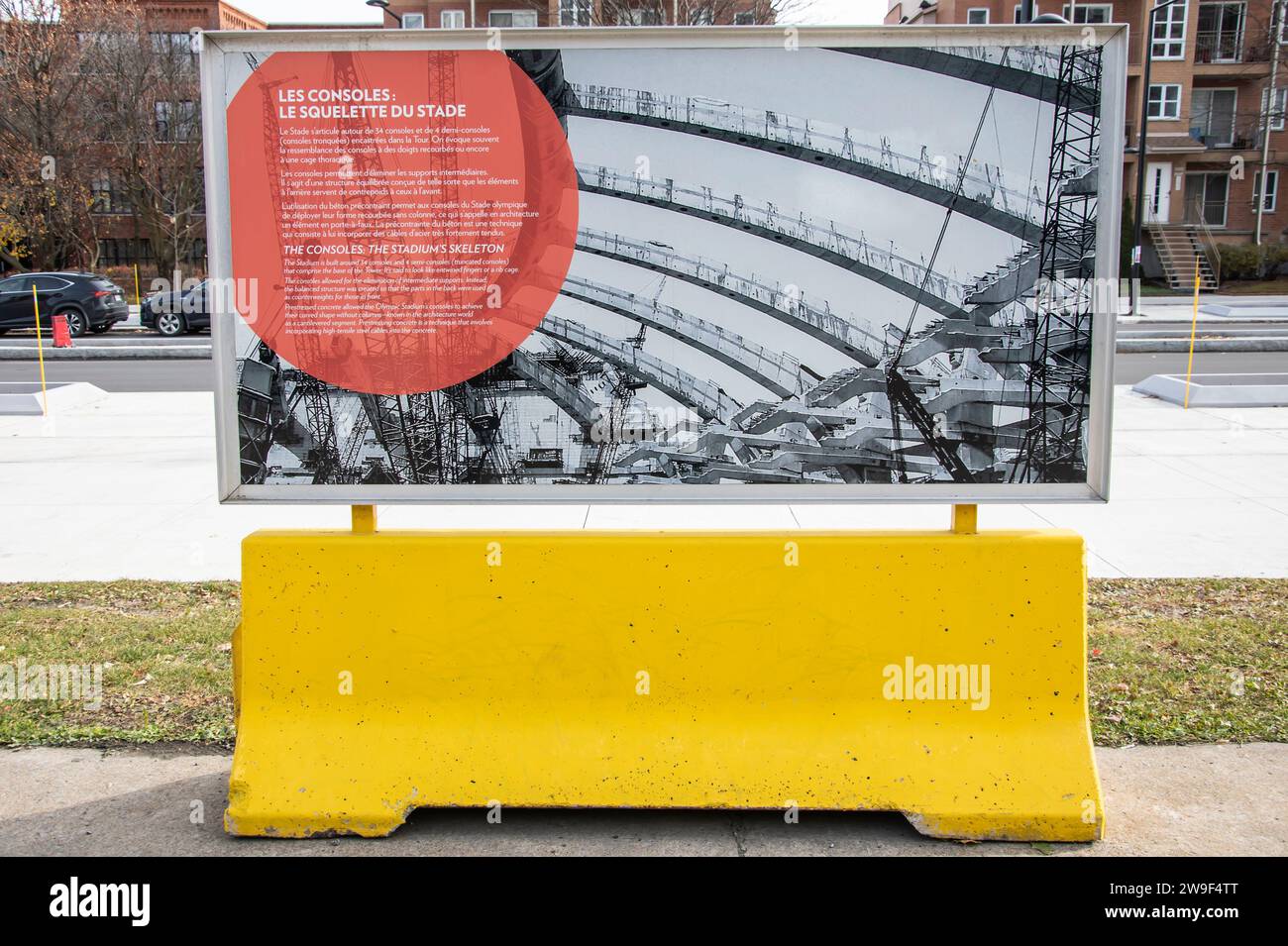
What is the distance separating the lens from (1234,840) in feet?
12.3

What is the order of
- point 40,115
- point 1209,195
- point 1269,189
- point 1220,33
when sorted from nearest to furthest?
point 40,115, point 1220,33, point 1269,189, point 1209,195

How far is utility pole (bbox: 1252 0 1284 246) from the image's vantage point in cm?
4312

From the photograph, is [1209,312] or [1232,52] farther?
[1232,52]

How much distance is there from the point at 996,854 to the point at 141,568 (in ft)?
18.7

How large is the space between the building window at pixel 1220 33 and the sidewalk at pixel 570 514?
41.7m

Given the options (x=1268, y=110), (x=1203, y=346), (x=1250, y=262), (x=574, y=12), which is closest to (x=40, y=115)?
(x=574, y=12)

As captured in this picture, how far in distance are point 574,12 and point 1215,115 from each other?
95.1 ft

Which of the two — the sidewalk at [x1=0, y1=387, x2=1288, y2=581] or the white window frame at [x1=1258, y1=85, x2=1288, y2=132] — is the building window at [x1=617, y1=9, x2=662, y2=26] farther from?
the white window frame at [x1=1258, y1=85, x2=1288, y2=132]

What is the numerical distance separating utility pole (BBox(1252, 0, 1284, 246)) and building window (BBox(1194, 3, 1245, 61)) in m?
1.62

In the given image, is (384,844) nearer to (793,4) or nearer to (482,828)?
(482,828)

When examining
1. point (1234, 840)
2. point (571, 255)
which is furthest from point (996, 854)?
point (571, 255)

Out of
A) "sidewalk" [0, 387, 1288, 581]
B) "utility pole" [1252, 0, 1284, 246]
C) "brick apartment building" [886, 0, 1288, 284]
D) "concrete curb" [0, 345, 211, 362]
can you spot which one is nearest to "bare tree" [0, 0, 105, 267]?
"concrete curb" [0, 345, 211, 362]

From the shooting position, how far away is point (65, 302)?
89.5ft

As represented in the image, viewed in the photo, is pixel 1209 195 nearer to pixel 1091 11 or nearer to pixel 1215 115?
pixel 1215 115
